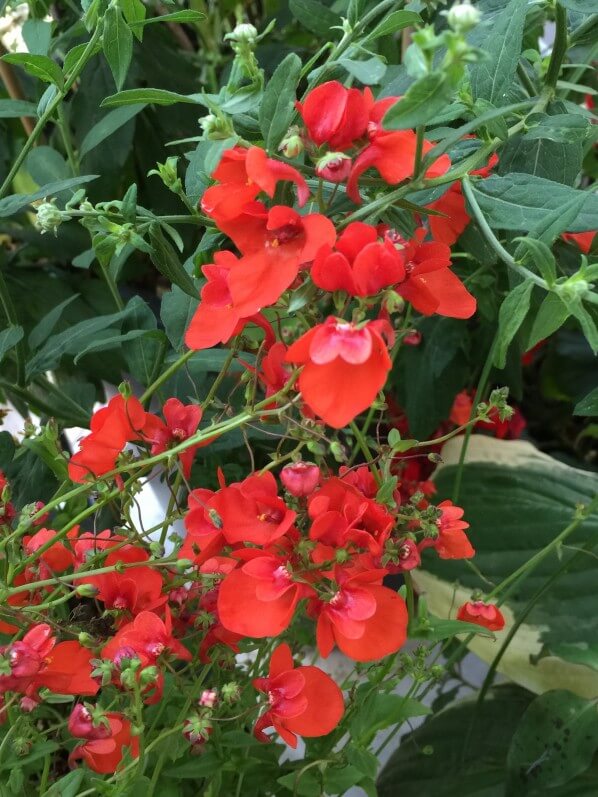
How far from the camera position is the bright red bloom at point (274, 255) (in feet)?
1.02

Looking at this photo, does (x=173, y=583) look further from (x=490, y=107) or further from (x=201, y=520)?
(x=490, y=107)

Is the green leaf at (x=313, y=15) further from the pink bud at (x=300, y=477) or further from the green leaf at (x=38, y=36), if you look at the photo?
the pink bud at (x=300, y=477)

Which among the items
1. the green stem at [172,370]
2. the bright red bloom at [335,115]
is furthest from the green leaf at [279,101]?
the green stem at [172,370]

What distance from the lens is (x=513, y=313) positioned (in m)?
0.36

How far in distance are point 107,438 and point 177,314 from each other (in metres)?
0.12

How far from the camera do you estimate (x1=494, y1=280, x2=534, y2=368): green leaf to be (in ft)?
1.15

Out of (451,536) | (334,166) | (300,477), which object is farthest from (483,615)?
(334,166)

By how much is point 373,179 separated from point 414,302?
2.6 inches

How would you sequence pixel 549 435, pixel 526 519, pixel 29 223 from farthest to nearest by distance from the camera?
pixel 549 435 → pixel 29 223 → pixel 526 519

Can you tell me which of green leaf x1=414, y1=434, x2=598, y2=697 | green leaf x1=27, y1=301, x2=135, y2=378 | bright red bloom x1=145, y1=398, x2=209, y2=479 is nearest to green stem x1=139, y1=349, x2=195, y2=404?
bright red bloom x1=145, y1=398, x2=209, y2=479

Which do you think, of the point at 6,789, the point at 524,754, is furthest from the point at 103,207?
the point at 524,754

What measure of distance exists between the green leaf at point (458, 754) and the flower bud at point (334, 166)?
51cm

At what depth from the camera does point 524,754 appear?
60 centimetres

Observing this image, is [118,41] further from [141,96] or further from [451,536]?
[451,536]
